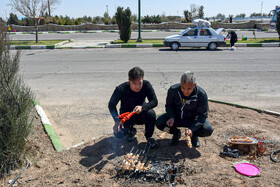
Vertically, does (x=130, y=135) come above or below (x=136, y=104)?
below

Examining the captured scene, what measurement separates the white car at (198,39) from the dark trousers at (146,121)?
1190 centimetres

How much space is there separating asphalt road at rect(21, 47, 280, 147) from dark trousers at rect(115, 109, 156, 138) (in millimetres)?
705

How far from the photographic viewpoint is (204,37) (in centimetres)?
1491

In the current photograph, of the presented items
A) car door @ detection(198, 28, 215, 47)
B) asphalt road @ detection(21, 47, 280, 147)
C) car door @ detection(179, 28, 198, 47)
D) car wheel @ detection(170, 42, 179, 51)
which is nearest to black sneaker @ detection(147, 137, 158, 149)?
asphalt road @ detection(21, 47, 280, 147)

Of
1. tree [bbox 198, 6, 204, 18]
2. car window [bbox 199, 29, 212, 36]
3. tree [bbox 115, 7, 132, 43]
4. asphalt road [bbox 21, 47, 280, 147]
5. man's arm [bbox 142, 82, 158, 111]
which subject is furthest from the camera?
tree [bbox 198, 6, 204, 18]

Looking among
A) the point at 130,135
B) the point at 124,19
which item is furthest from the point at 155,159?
the point at 124,19

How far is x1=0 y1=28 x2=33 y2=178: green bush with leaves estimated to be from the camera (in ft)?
9.45

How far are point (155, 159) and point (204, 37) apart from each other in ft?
42.7

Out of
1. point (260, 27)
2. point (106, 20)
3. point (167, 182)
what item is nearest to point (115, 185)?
point (167, 182)

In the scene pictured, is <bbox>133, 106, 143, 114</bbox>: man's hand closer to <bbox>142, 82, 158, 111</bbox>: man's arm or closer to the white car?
<bbox>142, 82, 158, 111</bbox>: man's arm

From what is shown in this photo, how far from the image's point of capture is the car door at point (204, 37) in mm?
14906

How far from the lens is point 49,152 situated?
11.2ft

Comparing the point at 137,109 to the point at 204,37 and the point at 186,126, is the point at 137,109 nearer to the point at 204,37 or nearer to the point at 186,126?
the point at 186,126

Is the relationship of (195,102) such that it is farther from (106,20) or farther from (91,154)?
(106,20)
